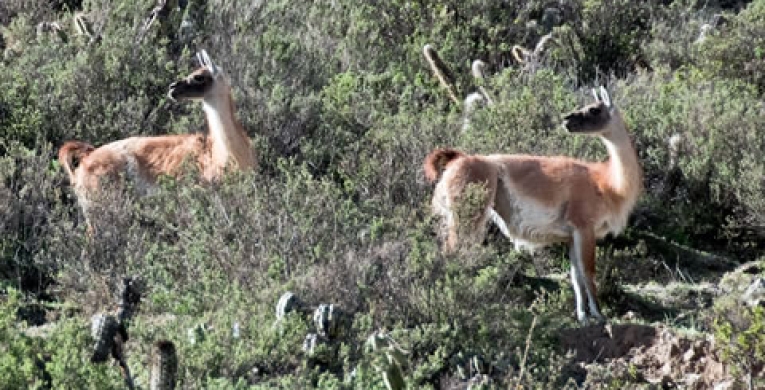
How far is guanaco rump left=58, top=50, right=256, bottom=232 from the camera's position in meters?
12.1

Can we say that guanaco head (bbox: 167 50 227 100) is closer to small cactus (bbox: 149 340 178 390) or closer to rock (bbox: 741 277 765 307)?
rock (bbox: 741 277 765 307)

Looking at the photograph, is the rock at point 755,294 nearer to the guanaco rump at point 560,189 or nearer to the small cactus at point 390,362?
the guanaco rump at point 560,189

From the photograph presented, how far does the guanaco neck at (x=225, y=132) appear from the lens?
12.1m

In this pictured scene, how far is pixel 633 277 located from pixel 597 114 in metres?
1.38

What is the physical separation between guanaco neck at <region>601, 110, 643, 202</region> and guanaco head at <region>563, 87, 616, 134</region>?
1.9 inches

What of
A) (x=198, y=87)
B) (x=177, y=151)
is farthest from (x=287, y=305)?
(x=198, y=87)

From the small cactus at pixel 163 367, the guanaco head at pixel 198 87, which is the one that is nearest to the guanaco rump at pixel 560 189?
the guanaco head at pixel 198 87

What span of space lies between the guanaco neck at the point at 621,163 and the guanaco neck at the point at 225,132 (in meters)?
2.78

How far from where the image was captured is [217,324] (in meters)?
8.73

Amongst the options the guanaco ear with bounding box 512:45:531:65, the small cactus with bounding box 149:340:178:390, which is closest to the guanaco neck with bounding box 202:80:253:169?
the guanaco ear with bounding box 512:45:531:65

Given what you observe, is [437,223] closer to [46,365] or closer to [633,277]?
[633,277]

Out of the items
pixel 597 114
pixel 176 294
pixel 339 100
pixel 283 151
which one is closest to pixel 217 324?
pixel 176 294

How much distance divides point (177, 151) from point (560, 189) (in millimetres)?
3102

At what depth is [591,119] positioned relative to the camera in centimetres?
1151
